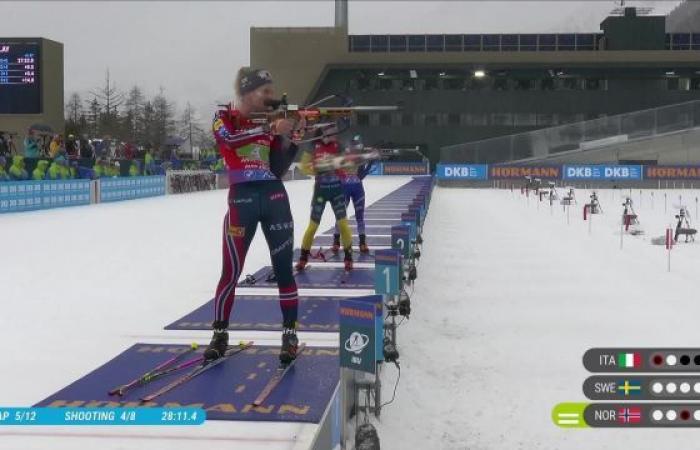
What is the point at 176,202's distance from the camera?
26875 millimetres

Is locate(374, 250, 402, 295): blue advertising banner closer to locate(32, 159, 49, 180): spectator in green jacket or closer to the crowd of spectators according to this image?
the crowd of spectators

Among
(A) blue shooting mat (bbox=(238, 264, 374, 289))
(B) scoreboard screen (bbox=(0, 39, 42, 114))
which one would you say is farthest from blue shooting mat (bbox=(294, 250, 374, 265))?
(B) scoreboard screen (bbox=(0, 39, 42, 114))

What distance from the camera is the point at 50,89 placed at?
31406 mm

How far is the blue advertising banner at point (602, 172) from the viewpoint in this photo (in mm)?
41062

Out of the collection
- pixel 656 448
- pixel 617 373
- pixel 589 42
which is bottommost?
pixel 656 448

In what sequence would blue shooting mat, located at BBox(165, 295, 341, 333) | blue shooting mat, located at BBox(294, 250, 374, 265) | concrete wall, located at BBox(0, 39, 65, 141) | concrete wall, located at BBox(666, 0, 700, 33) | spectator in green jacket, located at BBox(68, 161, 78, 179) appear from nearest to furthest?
blue shooting mat, located at BBox(165, 295, 341, 333), blue shooting mat, located at BBox(294, 250, 374, 265), spectator in green jacket, located at BBox(68, 161, 78, 179), concrete wall, located at BBox(0, 39, 65, 141), concrete wall, located at BBox(666, 0, 700, 33)

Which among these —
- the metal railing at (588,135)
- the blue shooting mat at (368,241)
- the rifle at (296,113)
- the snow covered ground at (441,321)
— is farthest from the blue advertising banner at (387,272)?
the metal railing at (588,135)

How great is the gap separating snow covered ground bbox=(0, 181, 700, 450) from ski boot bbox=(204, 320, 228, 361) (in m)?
0.85

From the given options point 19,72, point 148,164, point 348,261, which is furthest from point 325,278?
point 19,72

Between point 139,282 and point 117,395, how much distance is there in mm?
4933

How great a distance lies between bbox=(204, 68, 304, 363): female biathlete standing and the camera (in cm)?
523

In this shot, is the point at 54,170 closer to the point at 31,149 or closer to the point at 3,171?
the point at 31,149

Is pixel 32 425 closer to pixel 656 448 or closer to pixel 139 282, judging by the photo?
pixel 656 448

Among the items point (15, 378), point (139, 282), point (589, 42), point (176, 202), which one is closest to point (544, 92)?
point (589, 42)
